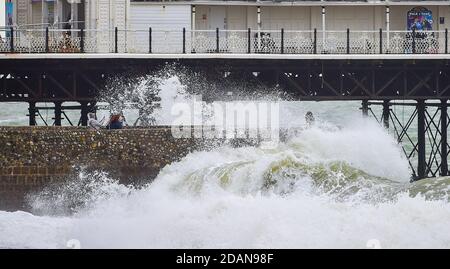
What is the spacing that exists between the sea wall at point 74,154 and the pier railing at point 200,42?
7.58 metres

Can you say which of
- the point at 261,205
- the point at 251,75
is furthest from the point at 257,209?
the point at 251,75

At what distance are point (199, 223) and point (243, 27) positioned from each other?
21.0 m

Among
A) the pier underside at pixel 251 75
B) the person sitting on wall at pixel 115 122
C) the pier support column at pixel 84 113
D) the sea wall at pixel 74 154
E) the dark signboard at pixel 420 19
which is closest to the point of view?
the sea wall at pixel 74 154

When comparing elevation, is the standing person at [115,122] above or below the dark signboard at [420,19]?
below

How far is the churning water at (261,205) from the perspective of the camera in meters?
27.7

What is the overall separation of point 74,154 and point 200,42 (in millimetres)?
10675

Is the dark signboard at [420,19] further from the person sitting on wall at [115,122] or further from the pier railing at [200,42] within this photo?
the person sitting on wall at [115,122]

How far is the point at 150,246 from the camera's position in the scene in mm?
28969

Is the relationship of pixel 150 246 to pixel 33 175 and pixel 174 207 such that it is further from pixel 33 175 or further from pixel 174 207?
pixel 33 175

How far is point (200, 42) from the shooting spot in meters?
47.5

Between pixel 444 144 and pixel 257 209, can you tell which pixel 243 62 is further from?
pixel 257 209

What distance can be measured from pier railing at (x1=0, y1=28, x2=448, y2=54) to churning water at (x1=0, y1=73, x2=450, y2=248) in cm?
525

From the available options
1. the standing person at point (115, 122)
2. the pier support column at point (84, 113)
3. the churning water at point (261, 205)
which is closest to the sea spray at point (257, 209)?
the churning water at point (261, 205)

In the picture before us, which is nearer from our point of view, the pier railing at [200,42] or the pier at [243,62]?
the pier at [243,62]
